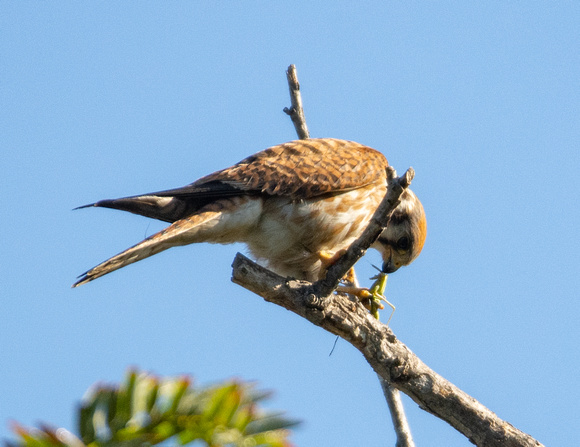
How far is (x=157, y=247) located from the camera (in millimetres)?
4512

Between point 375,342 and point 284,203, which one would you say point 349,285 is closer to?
point 284,203

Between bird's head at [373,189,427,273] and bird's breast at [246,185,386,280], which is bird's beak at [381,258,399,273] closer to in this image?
bird's head at [373,189,427,273]

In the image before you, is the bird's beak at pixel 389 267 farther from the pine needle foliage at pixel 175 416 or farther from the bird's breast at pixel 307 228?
the pine needle foliage at pixel 175 416

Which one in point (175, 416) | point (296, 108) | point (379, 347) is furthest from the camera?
point (296, 108)

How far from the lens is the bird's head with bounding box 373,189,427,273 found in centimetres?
621

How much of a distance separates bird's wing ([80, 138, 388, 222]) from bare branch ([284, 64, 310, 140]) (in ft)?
0.68

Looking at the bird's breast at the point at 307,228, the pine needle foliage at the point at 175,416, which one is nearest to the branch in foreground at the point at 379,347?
the bird's breast at the point at 307,228

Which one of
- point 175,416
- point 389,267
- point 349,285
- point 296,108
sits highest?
point 296,108

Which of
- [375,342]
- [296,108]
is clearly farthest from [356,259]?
[296,108]

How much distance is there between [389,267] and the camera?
6.19 m

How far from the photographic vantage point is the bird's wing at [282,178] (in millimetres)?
4875

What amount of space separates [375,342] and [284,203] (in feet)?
4.39

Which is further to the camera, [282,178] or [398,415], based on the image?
[282,178]

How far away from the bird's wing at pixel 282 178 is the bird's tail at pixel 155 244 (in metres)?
0.20
